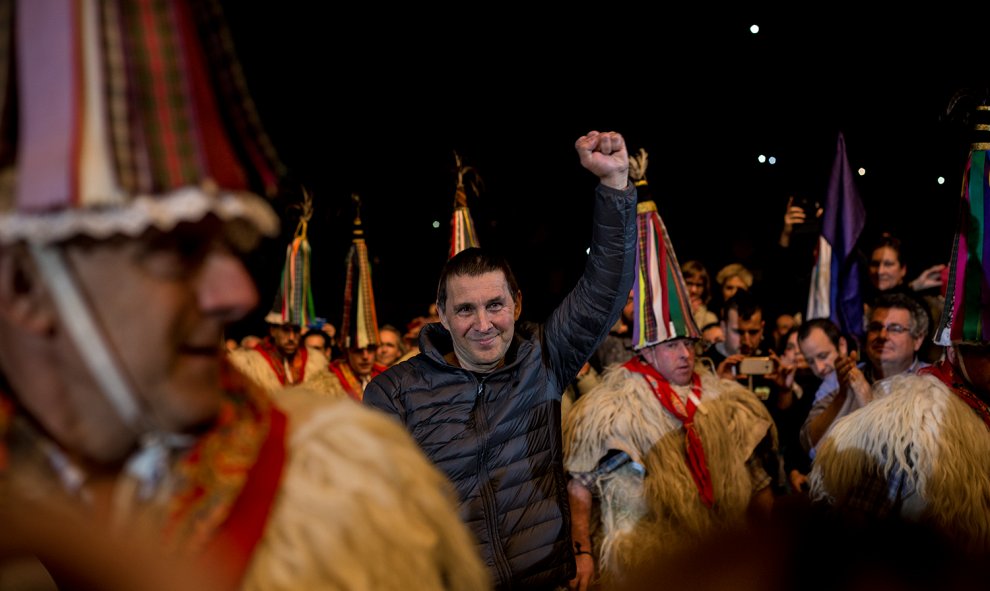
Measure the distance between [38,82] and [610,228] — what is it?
75.1 inches

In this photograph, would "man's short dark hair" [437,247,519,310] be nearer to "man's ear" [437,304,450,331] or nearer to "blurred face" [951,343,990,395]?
"man's ear" [437,304,450,331]

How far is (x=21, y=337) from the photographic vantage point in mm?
1048

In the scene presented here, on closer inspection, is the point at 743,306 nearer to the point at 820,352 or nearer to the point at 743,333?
the point at 743,333

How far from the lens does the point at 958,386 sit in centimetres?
315

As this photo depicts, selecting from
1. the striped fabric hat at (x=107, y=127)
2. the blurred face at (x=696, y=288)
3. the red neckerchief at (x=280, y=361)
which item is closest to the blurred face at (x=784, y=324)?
the blurred face at (x=696, y=288)

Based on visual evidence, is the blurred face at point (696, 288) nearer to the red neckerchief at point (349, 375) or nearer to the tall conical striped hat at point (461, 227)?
the tall conical striped hat at point (461, 227)

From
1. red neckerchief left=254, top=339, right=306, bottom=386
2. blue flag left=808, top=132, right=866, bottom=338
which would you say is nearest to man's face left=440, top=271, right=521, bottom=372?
blue flag left=808, top=132, right=866, bottom=338

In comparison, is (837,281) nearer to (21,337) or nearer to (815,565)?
(815,565)

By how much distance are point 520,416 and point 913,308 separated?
2.20 meters

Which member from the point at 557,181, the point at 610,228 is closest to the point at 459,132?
the point at 557,181

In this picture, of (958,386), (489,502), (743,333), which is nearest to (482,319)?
(489,502)

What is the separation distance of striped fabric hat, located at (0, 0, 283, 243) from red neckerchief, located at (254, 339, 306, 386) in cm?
602

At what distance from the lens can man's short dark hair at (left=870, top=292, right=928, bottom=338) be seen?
3781 millimetres

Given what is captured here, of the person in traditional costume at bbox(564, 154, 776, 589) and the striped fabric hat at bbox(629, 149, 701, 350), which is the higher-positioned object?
the striped fabric hat at bbox(629, 149, 701, 350)
